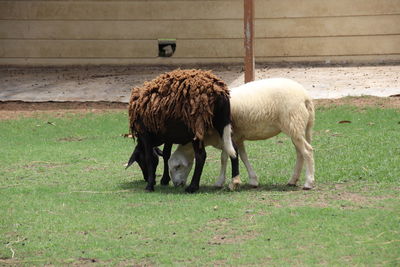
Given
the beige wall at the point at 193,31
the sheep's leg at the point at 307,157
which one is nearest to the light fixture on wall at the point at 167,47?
the beige wall at the point at 193,31

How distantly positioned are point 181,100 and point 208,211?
148 centimetres

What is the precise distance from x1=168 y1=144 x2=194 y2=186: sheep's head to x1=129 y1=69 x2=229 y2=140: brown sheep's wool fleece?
1.43ft

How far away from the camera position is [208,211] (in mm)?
7570

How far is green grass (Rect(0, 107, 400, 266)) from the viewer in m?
6.24

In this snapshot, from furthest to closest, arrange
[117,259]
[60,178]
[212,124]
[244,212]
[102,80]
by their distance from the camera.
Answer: [102,80], [60,178], [212,124], [244,212], [117,259]

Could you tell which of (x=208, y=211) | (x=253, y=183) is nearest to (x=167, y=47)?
(x=253, y=183)

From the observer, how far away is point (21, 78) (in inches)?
732

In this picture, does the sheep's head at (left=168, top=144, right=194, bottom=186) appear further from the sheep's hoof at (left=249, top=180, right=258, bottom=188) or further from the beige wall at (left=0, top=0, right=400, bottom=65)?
the beige wall at (left=0, top=0, right=400, bottom=65)

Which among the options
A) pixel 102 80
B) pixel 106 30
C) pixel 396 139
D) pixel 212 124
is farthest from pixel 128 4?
pixel 212 124

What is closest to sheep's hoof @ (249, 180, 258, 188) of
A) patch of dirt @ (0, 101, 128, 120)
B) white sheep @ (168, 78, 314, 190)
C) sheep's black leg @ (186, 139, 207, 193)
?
white sheep @ (168, 78, 314, 190)

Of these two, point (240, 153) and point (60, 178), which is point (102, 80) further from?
point (240, 153)

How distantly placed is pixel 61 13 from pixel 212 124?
483 inches

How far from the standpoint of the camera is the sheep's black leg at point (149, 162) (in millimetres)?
8852

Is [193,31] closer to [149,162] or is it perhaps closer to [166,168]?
[166,168]
